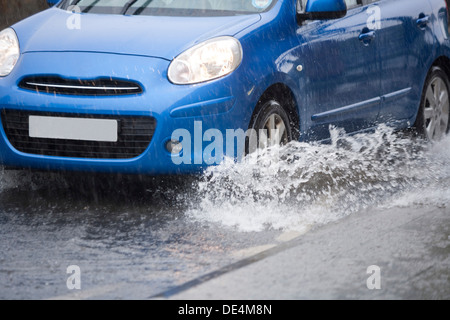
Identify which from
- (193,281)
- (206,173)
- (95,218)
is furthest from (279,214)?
(193,281)

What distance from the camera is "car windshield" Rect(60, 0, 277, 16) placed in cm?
648

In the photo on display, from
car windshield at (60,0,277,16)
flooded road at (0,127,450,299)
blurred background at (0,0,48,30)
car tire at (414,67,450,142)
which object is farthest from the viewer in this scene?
blurred background at (0,0,48,30)

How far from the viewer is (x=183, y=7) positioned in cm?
654

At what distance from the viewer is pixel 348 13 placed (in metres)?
7.18

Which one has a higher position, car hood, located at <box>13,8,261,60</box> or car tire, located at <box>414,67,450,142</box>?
car hood, located at <box>13,8,261,60</box>

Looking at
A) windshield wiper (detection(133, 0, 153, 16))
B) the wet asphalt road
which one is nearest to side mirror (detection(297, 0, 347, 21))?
windshield wiper (detection(133, 0, 153, 16))

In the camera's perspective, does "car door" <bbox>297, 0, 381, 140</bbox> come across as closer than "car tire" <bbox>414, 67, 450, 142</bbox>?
Yes

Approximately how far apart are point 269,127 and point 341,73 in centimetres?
94

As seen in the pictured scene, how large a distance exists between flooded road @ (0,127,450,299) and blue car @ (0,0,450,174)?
0.26m

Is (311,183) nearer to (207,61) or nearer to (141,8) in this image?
(207,61)

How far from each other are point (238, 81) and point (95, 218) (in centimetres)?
119

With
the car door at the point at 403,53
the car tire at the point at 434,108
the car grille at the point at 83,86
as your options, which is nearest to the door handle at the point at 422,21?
the car door at the point at 403,53

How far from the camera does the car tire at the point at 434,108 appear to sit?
832cm

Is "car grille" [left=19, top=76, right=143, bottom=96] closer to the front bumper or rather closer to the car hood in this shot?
the front bumper
